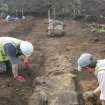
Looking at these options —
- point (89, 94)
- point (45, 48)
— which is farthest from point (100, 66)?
point (45, 48)

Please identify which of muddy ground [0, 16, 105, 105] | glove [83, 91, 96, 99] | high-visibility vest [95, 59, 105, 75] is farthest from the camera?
muddy ground [0, 16, 105, 105]

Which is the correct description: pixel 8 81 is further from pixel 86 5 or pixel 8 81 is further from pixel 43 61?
pixel 86 5

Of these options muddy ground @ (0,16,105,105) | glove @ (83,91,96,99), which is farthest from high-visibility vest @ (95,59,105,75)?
muddy ground @ (0,16,105,105)

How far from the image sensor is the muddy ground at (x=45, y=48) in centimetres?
830

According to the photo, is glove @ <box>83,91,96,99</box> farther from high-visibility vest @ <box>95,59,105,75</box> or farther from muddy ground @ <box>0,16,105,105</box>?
high-visibility vest @ <box>95,59,105,75</box>

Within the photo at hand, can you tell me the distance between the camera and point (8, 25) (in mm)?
16750

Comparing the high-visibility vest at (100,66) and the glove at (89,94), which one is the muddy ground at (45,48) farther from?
the high-visibility vest at (100,66)

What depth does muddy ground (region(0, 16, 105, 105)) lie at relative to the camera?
8.30m

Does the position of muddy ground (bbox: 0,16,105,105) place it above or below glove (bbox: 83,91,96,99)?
above

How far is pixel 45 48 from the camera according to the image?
40.7 ft

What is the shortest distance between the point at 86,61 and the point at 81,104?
1.51 m

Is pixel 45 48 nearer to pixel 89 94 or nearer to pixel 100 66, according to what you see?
pixel 89 94

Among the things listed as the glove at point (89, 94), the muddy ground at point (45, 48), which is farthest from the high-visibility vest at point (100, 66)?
the muddy ground at point (45, 48)

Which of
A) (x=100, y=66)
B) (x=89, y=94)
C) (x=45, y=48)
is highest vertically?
(x=100, y=66)
